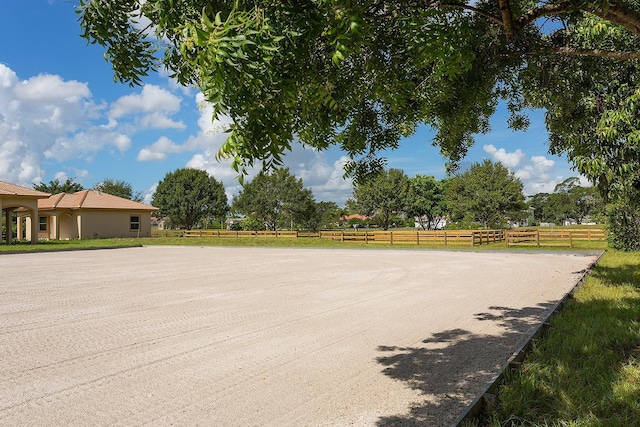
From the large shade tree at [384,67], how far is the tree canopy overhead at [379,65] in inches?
0.5

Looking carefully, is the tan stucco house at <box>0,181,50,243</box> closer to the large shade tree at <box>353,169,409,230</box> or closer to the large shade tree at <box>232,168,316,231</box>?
the large shade tree at <box>232,168,316,231</box>

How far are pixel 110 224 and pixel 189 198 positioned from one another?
14387 millimetres

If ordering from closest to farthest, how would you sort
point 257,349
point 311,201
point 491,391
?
1. point 491,391
2. point 257,349
3. point 311,201

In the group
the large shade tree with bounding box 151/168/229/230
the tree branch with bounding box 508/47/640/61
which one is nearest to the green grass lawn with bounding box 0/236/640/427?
the tree branch with bounding box 508/47/640/61

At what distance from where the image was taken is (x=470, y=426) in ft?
11.8

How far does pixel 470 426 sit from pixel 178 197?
180 ft

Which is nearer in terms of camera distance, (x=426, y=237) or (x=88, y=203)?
(x=426, y=237)

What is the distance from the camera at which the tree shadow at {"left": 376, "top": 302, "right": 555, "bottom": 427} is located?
155 inches

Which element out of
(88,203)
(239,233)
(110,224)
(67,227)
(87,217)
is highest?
(88,203)

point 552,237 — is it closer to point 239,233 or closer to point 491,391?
point 239,233

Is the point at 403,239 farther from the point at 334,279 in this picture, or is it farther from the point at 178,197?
the point at 178,197

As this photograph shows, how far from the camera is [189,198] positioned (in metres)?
55.1

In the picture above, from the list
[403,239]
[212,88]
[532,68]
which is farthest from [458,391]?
[403,239]

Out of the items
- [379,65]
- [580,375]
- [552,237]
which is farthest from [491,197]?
[379,65]
